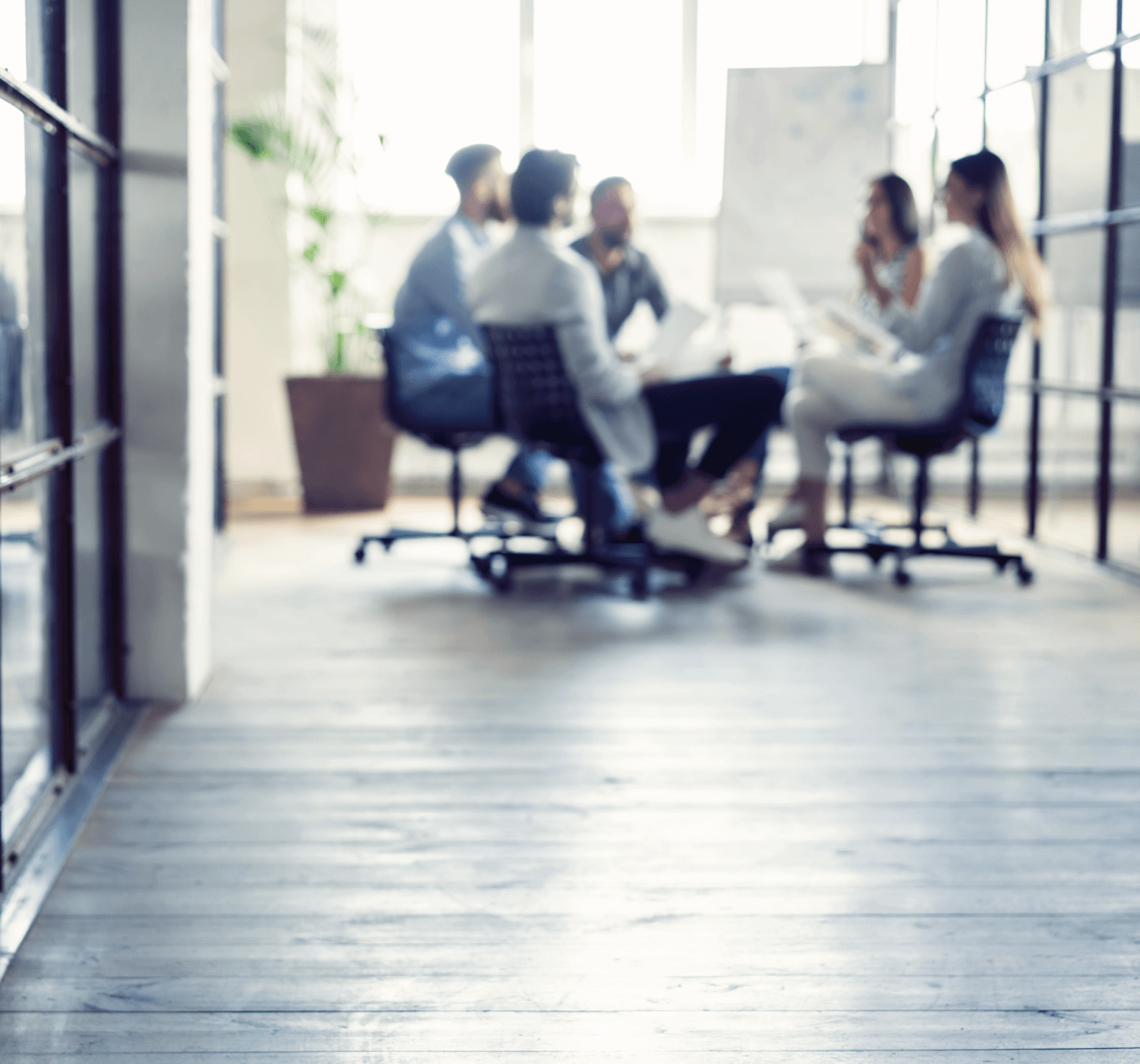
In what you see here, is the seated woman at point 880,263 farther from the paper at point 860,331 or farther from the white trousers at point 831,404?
the paper at point 860,331

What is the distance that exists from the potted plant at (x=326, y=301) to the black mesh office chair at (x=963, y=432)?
2.11 metres

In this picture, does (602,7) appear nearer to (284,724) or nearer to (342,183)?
(342,183)

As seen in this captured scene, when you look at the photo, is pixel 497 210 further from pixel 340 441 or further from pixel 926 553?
pixel 926 553

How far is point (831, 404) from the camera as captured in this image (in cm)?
464

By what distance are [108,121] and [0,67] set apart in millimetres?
1106

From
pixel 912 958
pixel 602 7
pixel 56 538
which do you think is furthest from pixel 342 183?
pixel 912 958

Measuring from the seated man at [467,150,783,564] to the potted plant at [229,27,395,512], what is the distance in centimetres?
191

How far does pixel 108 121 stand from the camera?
9.20 ft

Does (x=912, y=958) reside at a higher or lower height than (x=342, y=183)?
lower

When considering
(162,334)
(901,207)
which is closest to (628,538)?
(901,207)

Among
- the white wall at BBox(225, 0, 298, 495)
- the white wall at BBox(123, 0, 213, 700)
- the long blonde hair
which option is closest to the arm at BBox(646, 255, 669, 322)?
the long blonde hair

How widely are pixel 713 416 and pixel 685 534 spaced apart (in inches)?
14.4

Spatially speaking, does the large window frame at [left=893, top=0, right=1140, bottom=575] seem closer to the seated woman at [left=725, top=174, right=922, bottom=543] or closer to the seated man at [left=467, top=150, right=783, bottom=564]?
the seated woman at [left=725, top=174, right=922, bottom=543]

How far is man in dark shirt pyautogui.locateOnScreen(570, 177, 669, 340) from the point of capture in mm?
4805
